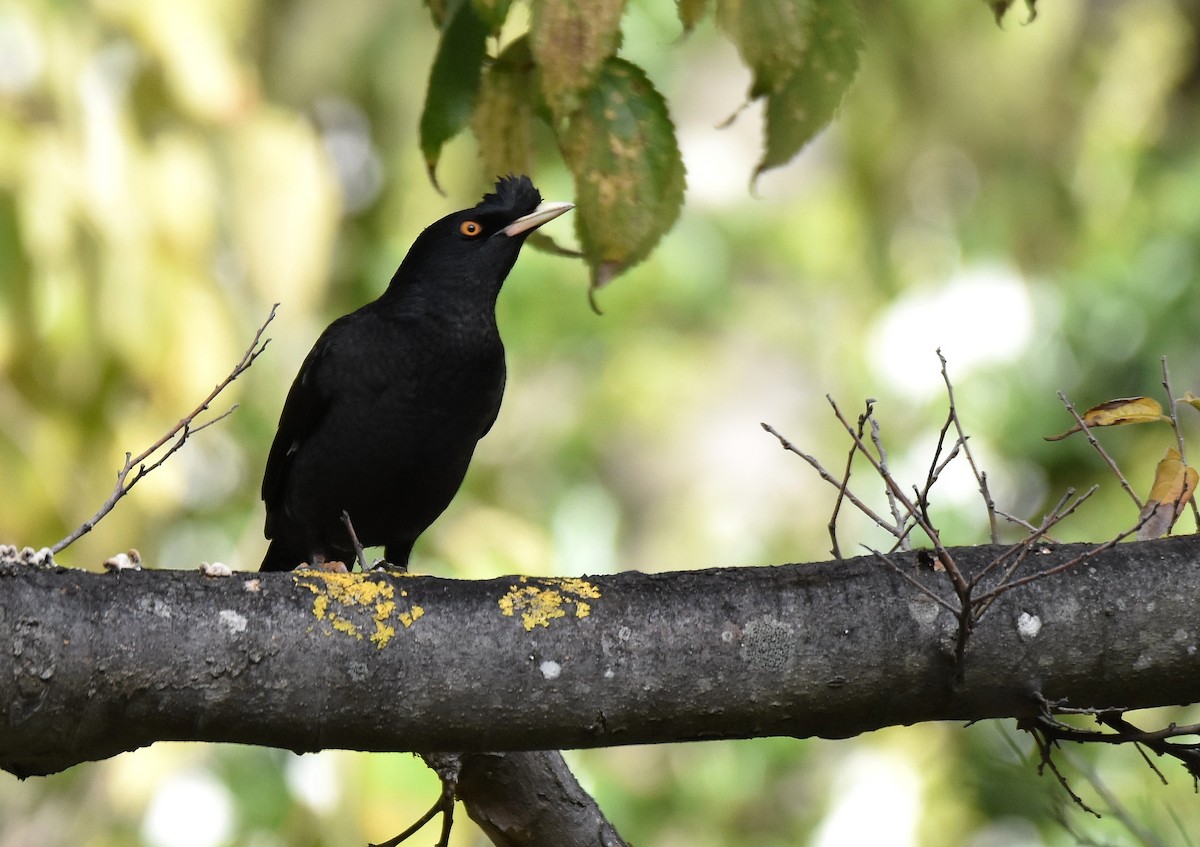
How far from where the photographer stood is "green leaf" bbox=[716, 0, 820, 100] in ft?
5.81

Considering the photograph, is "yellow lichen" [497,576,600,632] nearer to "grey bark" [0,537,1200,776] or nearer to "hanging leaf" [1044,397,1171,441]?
"grey bark" [0,537,1200,776]

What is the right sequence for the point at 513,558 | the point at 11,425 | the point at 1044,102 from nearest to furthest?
the point at 11,425
the point at 513,558
the point at 1044,102

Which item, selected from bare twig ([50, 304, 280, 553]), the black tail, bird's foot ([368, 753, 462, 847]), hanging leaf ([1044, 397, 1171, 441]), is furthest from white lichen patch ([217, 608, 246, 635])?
the black tail

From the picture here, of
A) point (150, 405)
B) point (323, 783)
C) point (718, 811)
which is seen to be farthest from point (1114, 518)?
point (150, 405)

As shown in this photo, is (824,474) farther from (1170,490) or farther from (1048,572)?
(1170,490)

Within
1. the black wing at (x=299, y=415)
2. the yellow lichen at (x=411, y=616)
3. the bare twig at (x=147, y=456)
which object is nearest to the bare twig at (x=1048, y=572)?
the yellow lichen at (x=411, y=616)

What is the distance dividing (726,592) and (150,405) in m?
2.99

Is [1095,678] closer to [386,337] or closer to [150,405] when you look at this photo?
[386,337]

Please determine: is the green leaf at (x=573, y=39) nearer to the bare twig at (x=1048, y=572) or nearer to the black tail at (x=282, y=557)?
the bare twig at (x=1048, y=572)

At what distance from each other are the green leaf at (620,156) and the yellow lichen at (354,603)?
0.61 metres

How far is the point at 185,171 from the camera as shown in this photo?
470 cm

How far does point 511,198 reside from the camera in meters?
3.72

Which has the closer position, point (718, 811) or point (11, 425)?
point (11, 425)

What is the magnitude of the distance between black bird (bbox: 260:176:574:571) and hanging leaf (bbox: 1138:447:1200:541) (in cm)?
175
